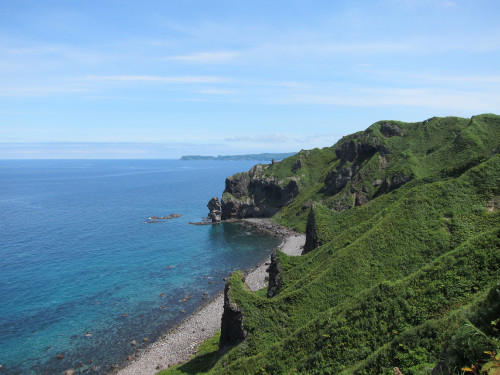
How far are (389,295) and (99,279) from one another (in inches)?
2673

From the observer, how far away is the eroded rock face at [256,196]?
139 meters

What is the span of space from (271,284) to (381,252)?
753 inches

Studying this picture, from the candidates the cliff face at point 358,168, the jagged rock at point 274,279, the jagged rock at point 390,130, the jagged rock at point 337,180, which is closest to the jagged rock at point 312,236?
the jagged rock at point 274,279

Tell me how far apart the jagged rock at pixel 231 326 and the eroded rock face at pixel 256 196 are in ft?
326

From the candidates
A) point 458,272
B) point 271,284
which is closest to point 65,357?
point 271,284

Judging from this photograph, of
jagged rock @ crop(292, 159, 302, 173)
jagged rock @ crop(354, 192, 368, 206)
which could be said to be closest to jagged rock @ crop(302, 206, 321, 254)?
jagged rock @ crop(354, 192, 368, 206)

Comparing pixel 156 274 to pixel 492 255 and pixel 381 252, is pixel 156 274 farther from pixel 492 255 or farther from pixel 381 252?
pixel 492 255

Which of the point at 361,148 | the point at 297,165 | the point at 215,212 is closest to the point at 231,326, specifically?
the point at 215,212

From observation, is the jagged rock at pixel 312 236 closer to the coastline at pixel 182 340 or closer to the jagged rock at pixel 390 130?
→ the coastline at pixel 182 340

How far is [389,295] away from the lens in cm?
2848

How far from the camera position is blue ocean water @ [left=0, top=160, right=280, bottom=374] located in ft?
172

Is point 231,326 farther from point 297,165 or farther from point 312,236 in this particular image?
point 297,165

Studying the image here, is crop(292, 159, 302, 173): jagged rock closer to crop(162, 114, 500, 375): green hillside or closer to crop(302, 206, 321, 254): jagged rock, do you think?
crop(162, 114, 500, 375): green hillside

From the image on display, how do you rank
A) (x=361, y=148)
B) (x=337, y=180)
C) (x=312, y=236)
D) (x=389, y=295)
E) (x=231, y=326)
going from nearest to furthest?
1. (x=389, y=295)
2. (x=231, y=326)
3. (x=312, y=236)
4. (x=337, y=180)
5. (x=361, y=148)
